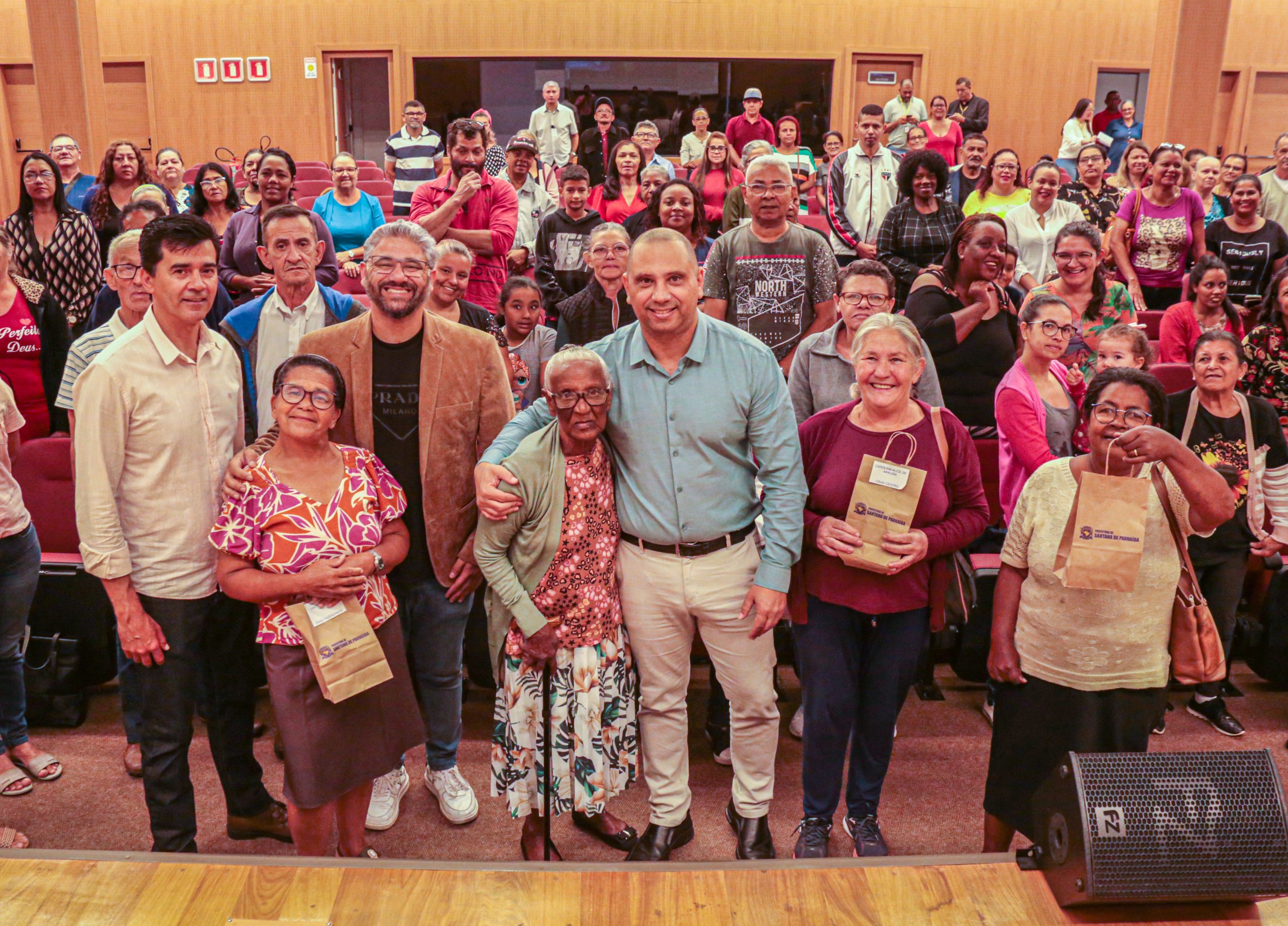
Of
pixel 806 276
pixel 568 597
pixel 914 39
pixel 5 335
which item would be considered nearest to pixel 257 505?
pixel 568 597

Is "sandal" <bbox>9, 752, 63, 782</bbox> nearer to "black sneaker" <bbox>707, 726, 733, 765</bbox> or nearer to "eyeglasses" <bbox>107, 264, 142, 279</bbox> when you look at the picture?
"eyeglasses" <bbox>107, 264, 142, 279</bbox>

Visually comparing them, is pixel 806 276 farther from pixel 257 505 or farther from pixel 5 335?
pixel 5 335

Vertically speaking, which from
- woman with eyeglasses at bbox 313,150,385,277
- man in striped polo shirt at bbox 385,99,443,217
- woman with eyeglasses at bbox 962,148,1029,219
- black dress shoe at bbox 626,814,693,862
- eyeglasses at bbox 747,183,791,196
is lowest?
black dress shoe at bbox 626,814,693,862

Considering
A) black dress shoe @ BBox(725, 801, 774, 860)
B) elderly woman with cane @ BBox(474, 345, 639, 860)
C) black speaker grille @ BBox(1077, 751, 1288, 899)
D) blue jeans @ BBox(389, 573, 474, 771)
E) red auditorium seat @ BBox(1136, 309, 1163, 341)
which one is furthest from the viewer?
red auditorium seat @ BBox(1136, 309, 1163, 341)

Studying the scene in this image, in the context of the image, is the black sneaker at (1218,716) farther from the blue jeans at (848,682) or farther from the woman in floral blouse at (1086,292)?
Result: the blue jeans at (848,682)

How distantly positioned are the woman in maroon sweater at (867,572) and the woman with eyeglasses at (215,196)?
3.57 meters

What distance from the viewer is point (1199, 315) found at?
14.6 feet

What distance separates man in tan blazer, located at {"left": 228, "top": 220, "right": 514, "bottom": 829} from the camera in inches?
99.1

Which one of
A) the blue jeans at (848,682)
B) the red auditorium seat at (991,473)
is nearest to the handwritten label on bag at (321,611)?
the blue jeans at (848,682)

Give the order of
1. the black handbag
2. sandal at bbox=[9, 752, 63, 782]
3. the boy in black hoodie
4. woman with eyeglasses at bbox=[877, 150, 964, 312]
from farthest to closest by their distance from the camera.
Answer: the boy in black hoodie → woman with eyeglasses at bbox=[877, 150, 964, 312] → the black handbag → sandal at bbox=[9, 752, 63, 782]

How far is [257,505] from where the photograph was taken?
7.29 feet

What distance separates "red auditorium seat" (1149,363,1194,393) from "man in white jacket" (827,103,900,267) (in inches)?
81.1

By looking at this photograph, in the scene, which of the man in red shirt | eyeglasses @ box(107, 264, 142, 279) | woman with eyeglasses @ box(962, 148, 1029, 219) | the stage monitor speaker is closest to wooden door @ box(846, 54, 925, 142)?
woman with eyeglasses @ box(962, 148, 1029, 219)

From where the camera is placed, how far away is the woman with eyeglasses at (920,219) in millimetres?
4457
